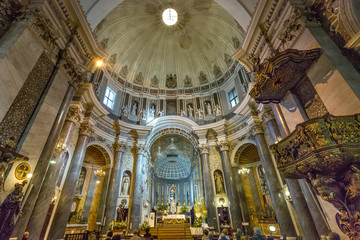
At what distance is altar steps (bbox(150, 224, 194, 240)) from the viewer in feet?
35.2

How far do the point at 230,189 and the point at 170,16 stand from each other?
1791 centimetres

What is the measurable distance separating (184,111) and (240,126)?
20.4ft

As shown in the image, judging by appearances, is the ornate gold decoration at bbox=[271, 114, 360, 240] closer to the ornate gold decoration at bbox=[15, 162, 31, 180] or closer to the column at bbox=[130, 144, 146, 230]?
the ornate gold decoration at bbox=[15, 162, 31, 180]

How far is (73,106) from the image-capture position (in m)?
9.88

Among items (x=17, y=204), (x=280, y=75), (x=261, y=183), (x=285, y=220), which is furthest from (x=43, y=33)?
(x=261, y=183)

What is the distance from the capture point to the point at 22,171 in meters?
5.39

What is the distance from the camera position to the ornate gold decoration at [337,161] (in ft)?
11.7

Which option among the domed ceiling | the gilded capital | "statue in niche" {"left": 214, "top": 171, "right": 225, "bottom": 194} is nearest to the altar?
"statue in niche" {"left": 214, "top": 171, "right": 225, "bottom": 194}

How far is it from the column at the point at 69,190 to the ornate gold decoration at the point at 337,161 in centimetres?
1079

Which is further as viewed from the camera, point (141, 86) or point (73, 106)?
point (141, 86)

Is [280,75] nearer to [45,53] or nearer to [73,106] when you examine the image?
[45,53]

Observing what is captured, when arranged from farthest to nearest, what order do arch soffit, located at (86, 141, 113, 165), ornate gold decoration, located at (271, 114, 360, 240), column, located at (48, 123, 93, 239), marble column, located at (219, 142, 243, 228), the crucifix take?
arch soffit, located at (86, 141, 113, 165) → marble column, located at (219, 142, 243, 228) → column, located at (48, 123, 93, 239) → the crucifix → ornate gold decoration, located at (271, 114, 360, 240)

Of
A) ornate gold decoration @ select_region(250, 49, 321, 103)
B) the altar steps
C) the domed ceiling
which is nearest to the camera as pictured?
ornate gold decoration @ select_region(250, 49, 321, 103)

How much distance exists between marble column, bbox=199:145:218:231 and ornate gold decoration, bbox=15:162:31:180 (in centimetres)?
1112
